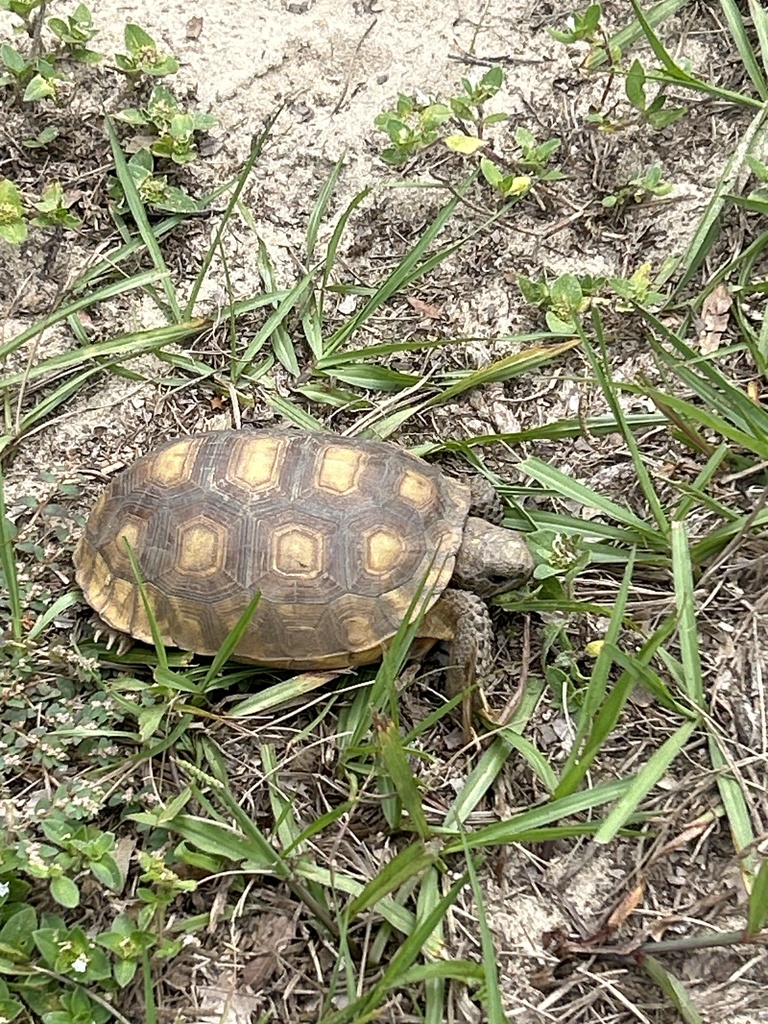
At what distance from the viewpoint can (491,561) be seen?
2.78 metres

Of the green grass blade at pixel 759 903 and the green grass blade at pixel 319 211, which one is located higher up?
the green grass blade at pixel 319 211

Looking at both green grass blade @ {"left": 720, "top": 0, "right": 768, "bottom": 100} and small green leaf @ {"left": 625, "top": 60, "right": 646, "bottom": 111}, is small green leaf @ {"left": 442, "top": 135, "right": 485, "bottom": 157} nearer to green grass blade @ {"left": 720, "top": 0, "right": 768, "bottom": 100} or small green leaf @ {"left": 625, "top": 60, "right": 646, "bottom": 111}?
small green leaf @ {"left": 625, "top": 60, "right": 646, "bottom": 111}

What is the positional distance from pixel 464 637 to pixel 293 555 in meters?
0.61

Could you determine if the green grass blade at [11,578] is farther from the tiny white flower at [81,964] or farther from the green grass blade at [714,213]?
the green grass blade at [714,213]

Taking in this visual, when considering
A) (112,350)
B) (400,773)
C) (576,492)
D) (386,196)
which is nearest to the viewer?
(400,773)

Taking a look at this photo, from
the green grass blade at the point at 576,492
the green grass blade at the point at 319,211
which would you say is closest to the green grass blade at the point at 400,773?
the green grass blade at the point at 576,492

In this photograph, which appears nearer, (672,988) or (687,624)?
(672,988)

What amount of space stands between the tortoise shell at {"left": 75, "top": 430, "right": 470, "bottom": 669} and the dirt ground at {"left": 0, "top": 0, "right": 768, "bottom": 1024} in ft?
1.58

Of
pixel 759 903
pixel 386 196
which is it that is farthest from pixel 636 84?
pixel 759 903

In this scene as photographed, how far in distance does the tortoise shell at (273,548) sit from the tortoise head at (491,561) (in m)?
0.06

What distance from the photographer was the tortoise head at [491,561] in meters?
2.78

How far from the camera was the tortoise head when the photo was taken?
2.78 metres

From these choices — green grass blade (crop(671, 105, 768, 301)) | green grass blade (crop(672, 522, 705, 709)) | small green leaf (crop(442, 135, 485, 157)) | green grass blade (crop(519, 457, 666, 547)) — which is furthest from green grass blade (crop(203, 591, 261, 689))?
green grass blade (crop(671, 105, 768, 301))

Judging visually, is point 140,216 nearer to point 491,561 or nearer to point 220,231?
point 220,231
